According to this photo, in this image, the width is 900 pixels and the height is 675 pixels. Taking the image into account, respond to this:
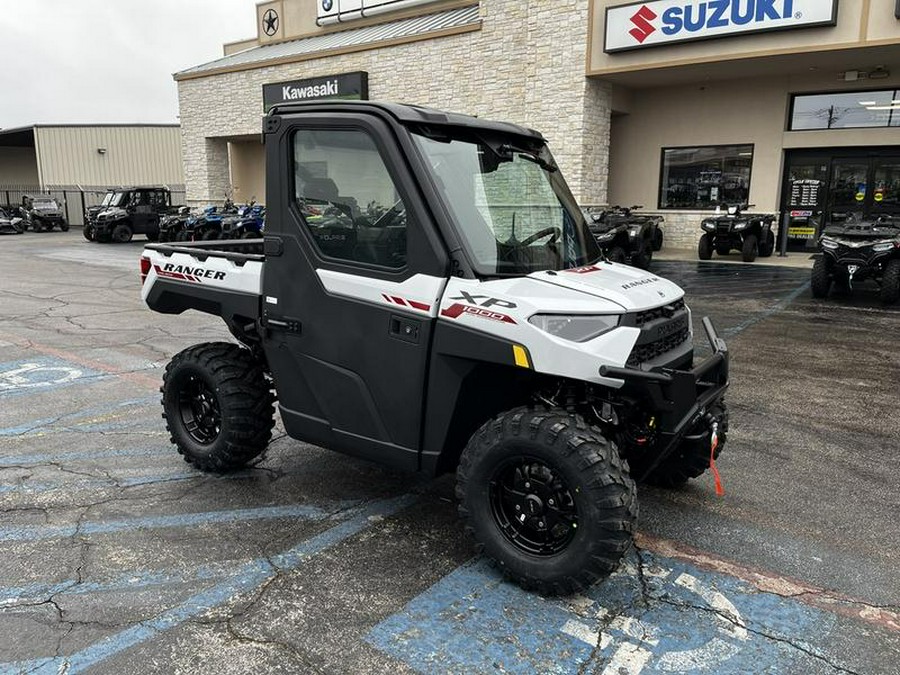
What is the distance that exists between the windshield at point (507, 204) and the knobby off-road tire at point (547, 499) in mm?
802

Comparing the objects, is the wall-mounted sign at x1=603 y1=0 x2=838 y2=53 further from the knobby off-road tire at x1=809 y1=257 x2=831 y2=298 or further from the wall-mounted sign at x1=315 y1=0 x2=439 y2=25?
the wall-mounted sign at x1=315 y1=0 x2=439 y2=25

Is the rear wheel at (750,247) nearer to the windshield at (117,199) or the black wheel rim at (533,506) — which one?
the black wheel rim at (533,506)

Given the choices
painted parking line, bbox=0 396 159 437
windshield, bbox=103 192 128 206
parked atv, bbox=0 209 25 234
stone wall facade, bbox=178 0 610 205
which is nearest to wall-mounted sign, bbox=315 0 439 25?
stone wall facade, bbox=178 0 610 205

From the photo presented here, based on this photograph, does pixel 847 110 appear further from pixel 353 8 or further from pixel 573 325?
pixel 573 325

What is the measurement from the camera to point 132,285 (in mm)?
14617

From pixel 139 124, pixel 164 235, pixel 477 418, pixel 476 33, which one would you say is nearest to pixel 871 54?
pixel 476 33

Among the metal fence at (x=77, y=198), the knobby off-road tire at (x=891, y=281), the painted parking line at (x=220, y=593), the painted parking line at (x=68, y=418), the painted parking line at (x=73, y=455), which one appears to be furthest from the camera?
the metal fence at (x=77, y=198)

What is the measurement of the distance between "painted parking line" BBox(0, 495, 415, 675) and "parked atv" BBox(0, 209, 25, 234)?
3577cm

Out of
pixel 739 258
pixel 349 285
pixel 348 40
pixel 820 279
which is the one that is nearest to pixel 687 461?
pixel 349 285

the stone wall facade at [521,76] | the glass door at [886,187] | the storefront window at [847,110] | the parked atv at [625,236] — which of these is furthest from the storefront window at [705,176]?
the parked atv at [625,236]

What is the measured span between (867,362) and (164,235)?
23.2m

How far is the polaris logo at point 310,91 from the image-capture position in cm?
2359

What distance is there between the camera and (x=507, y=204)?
3680 mm

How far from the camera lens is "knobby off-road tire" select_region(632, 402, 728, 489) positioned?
167 inches
